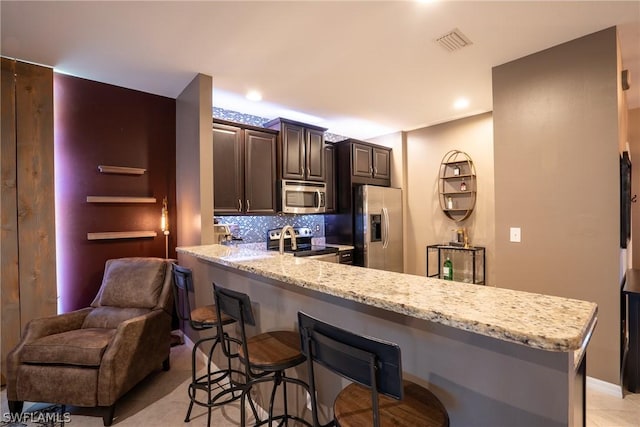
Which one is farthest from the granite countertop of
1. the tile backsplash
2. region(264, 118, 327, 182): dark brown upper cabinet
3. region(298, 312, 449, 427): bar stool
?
region(264, 118, 327, 182): dark brown upper cabinet

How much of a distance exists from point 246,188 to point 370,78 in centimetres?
180

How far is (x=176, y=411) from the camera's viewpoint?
214 centimetres

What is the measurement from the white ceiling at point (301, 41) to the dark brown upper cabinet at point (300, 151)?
0.56 metres

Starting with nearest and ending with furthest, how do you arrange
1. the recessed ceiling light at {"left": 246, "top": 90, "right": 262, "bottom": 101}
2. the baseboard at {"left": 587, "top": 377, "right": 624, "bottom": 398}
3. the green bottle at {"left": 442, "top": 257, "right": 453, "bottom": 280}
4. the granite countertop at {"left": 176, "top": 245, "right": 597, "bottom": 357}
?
the granite countertop at {"left": 176, "top": 245, "right": 597, "bottom": 357}, the baseboard at {"left": 587, "top": 377, "right": 624, "bottom": 398}, the recessed ceiling light at {"left": 246, "top": 90, "right": 262, "bottom": 101}, the green bottle at {"left": 442, "top": 257, "right": 453, "bottom": 280}

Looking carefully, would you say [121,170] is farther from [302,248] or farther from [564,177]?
[564,177]

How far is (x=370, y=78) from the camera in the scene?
2.95m

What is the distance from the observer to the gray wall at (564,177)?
2.19 meters

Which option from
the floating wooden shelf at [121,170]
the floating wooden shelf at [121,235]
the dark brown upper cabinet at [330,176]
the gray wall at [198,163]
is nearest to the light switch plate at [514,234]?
the dark brown upper cabinet at [330,176]

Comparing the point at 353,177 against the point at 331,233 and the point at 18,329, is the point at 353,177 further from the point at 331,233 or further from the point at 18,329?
the point at 18,329

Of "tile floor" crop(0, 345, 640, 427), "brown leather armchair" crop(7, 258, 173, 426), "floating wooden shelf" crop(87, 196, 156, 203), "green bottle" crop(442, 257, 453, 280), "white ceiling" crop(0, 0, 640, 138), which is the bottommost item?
"tile floor" crop(0, 345, 640, 427)

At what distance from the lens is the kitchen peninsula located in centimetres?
77

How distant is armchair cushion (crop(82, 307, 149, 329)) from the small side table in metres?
3.47

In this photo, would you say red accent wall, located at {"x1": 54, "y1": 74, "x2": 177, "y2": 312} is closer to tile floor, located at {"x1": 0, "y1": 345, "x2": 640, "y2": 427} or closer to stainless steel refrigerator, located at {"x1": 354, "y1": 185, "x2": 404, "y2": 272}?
tile floor, located at {"x1": 0, "y1": 345, "x2": 640, "y2": 427}

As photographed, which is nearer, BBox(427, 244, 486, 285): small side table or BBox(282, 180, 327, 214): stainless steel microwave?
BBox(282, 180, 327, 214): stainless steel microwave
